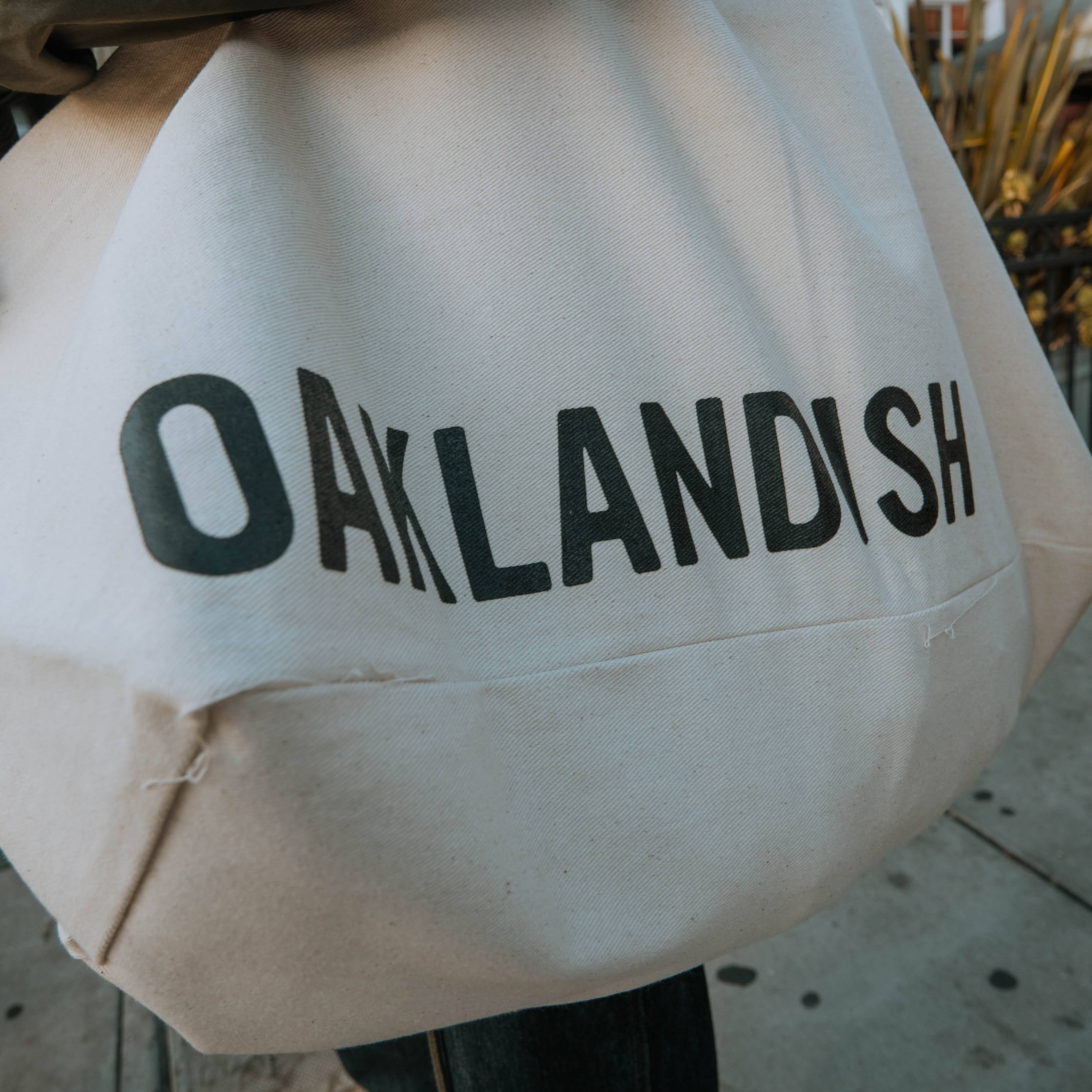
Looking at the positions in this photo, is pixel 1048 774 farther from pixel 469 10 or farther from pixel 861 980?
pixel 469 10

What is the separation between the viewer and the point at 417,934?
0.70 meters

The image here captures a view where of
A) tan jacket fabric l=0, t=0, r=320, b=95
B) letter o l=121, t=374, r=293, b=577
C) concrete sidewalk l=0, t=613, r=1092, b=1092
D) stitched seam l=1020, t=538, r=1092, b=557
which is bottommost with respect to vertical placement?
concrete sidewalk l=0, t=613, r=1092, b=1092

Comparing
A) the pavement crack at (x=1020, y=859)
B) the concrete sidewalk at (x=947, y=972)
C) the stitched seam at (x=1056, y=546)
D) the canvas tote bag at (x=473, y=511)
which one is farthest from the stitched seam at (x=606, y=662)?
the pavement crack at (x=1020, y=859)

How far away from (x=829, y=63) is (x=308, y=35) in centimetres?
52

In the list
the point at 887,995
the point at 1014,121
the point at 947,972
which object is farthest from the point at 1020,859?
the point at 1014,121

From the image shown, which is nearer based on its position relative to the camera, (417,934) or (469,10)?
(417,934)

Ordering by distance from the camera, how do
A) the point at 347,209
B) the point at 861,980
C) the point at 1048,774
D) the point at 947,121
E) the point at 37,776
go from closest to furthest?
1. the point at 37,776
2. the point at 347,209
3. the point at 861,980
4. the point at 1048,774
5. the point at 947,121

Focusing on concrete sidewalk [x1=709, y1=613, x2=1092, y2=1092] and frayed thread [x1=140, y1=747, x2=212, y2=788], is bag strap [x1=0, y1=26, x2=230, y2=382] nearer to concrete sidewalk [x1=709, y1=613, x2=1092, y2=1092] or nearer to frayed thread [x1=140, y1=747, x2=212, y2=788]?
frayed thread [x1=140, y1=747, x2=212, y2=788]

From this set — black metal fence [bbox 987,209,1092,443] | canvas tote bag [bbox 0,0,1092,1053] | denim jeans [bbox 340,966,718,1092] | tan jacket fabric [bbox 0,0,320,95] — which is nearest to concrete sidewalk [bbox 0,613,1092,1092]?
denim jeans [bbox 340,966,718,1092]

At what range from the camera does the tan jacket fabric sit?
2.26ft

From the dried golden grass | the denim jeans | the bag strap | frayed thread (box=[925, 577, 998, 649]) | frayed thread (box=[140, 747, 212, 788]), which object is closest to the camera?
frayed thread (box=[140, 747, 212, 788])

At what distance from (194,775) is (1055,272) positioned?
3.81 m

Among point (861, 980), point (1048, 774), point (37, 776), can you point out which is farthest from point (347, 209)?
point (1048, 774)

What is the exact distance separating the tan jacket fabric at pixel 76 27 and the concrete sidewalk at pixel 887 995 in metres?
1.69
